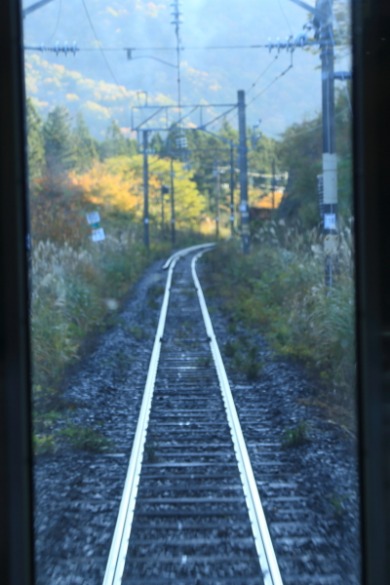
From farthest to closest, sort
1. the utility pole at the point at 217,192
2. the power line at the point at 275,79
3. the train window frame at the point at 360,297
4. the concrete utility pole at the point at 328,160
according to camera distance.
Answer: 1. the utility pole at the point at 217,192
2. the power line at the point at 275,79
3. the concrete utility pole at the point at 328,160
4. the train window frame at the point at 360,297

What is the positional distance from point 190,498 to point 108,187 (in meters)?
13.1

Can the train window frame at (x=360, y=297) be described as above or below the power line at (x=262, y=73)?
below

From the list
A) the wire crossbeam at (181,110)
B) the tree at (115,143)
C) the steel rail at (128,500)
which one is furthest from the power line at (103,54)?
the steel rail at (128,500)

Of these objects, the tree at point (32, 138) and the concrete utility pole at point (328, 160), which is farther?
the concrete utility pole at point (328, 160)

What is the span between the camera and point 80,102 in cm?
1270

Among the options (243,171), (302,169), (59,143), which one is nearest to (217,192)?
(243,171)

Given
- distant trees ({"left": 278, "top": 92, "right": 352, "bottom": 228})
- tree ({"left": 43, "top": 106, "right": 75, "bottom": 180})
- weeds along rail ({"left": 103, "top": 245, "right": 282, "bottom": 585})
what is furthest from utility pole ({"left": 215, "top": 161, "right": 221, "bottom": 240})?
weeds along rail ({"left": 103, "top": 245, "right": 282, "bottom": 585})

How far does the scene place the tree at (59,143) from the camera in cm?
994

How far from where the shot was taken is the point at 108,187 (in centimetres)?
1686

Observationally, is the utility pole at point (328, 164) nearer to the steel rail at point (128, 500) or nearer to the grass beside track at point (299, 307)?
the grass beside track at point (299, 307)

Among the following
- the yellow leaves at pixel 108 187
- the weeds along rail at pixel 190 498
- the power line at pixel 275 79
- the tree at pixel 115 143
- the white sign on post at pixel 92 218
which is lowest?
the weeds along rail at pixel 190 498

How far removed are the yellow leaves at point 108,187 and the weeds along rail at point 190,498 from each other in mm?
6796

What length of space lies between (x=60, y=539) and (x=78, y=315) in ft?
20.6

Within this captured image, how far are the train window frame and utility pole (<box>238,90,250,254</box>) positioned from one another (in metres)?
15.4
